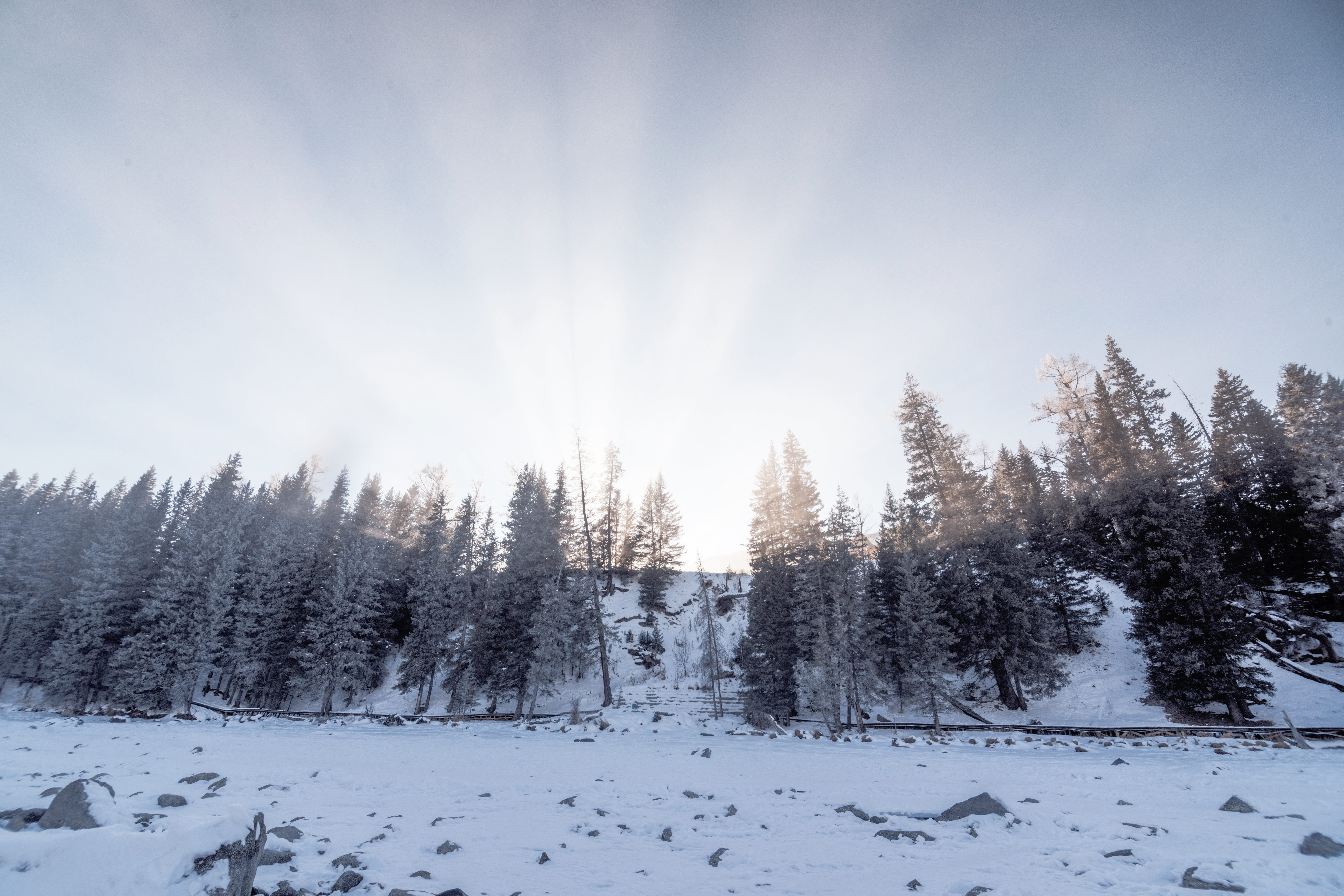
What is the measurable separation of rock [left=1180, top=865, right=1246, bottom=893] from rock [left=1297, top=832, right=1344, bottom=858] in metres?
2.30

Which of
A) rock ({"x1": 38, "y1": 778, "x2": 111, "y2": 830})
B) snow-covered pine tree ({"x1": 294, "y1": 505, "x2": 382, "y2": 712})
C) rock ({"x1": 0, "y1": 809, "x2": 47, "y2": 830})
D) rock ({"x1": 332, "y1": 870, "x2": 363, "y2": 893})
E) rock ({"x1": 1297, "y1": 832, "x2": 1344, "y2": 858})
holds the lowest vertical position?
rock ({"x1": 1297, "y1": 832, "x2": 1344, "y2": 858})

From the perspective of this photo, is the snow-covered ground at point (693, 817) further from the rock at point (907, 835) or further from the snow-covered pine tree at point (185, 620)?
the snow-covered pine tree at point (185, 620)

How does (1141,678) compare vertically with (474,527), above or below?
below

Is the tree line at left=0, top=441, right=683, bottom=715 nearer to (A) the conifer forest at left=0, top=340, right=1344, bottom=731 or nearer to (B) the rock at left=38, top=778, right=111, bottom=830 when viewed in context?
(A) the conifer forest at left=0, top=340, right=1344, bottom=731

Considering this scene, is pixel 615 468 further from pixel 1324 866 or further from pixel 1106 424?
pixel 1324 866

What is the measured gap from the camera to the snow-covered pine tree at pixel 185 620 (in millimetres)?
32656

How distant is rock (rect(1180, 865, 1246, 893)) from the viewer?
18.8 ft

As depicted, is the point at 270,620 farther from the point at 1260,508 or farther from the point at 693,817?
the point at 1260,508

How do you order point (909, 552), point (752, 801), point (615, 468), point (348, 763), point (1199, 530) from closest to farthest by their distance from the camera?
1. point (752, 801)
2. point (348, 763)
3. point (1199, 530)
4. point (909, 552)
5. point (615, 468)

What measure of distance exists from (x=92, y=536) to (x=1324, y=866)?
74150 mm

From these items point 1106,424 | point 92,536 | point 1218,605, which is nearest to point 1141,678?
point 1218,605

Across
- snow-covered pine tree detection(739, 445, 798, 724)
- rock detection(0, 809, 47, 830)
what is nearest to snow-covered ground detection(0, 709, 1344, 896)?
rock detection(0, 809, 47, 830)

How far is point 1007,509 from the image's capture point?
1259 inches

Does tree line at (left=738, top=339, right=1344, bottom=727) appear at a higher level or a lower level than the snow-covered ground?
higher
